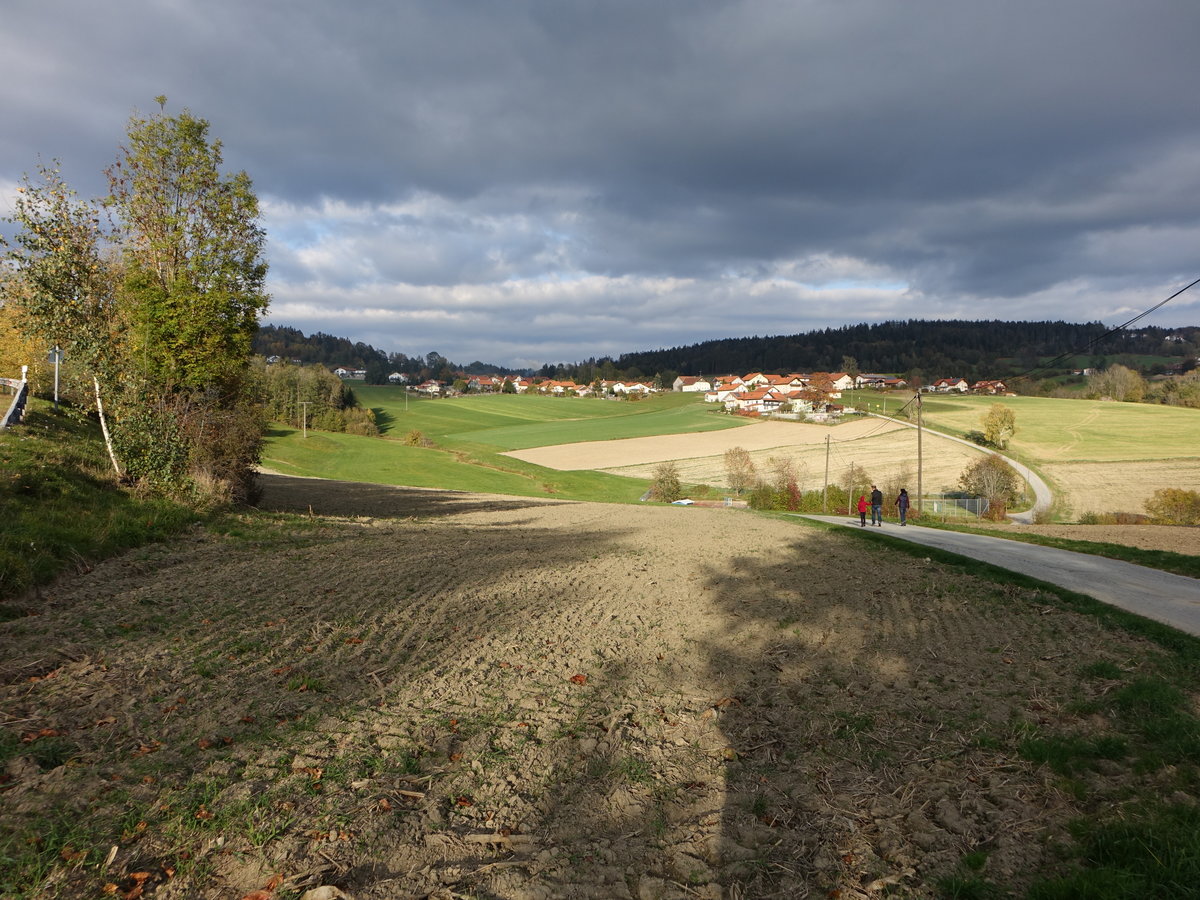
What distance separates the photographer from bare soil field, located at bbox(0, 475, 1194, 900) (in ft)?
14.7

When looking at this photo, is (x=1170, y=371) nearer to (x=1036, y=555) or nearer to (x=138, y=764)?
(x=1036, y=555)

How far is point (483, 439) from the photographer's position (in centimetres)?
9738

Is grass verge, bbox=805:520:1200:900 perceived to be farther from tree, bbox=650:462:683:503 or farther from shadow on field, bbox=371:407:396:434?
shadow on field, bbox=371:407:396:434

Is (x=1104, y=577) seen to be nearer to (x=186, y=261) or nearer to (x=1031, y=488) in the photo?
(x=186, y=261)

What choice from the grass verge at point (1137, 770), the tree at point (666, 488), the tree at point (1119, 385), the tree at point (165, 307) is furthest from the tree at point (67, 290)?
the tree at point (1119, 385)

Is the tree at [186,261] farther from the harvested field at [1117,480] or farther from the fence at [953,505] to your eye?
the harvested field at [1117,480]

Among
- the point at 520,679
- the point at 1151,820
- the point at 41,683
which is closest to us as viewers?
the point at 1151,820

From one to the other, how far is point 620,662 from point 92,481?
15279mm

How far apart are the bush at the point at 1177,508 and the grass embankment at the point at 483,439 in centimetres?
3726

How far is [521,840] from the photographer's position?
15.8 feet

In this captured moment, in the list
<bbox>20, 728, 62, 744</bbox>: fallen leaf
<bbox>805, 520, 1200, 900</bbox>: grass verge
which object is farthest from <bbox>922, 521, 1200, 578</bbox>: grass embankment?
<bbox>20, 728, 62, 744</bbox>: fallen leaf

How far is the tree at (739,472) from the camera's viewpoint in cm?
6231

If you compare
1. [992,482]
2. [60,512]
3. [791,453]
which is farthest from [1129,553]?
[791,453]

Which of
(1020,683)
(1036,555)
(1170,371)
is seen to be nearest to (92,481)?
(1020,683)
